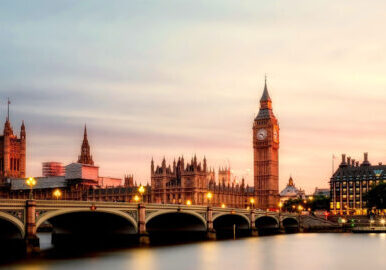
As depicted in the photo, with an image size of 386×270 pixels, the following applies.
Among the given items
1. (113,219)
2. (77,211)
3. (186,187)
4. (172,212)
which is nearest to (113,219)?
(113,219)

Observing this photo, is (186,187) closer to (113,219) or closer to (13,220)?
(113,219)

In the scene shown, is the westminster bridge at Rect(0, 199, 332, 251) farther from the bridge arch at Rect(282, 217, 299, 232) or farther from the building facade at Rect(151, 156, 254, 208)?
the building facade at Rect(151, 156, 254, 208)

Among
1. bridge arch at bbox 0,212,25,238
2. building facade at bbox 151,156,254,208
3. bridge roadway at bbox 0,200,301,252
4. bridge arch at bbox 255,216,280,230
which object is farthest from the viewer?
building facade at bbox 151,156,254,208

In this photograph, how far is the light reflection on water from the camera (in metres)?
61.6

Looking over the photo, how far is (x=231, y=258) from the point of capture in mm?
70312

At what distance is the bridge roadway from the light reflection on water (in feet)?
14.8

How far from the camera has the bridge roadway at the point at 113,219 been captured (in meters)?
64.2

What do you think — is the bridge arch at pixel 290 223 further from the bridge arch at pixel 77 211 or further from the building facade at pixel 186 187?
the bridge arch at pixel 77 211

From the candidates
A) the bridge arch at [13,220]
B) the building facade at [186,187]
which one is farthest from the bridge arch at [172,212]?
the building facade at [186,187]

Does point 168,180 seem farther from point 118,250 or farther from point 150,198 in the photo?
point 118,250

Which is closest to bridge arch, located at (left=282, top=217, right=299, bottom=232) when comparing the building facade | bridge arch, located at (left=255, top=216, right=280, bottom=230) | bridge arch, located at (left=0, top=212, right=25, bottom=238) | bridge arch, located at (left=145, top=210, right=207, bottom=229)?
bridge arch, located at (left=255, top=216, right=280, bottom=230)

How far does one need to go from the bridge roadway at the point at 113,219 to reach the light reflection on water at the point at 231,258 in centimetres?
451

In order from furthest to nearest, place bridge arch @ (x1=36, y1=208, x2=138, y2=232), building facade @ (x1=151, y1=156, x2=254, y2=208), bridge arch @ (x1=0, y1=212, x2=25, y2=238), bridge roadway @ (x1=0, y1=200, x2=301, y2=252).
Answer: building facade @ (x1=151, y1=156, x2=254, y2=208) → bridge arch @ (x1=36, y1=208, x2=138, y2=232) → bridge roadway @ (x1=0, y1=200, x2=301, y2=252) → bridge arch @ (x1=0, y1=212, x2=25, y2=238)

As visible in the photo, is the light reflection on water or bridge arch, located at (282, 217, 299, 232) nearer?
the light reflection on water
